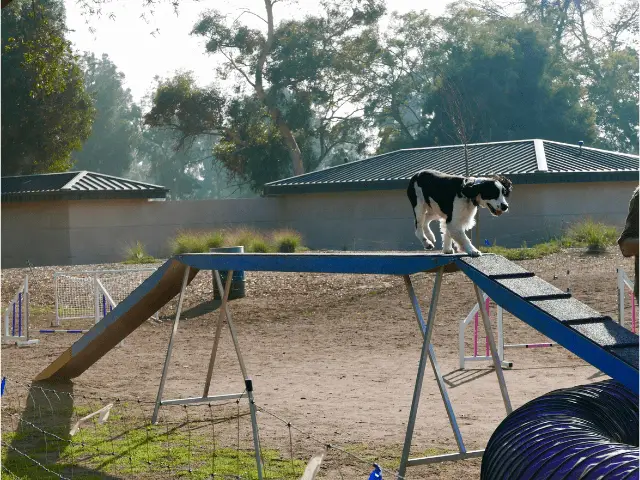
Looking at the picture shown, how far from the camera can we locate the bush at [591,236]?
2028 cm

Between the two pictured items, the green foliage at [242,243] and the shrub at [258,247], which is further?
the green foliage at [242,243]

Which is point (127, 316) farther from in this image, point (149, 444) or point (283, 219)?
point (283, 219)

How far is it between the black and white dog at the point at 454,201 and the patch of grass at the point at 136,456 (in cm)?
205

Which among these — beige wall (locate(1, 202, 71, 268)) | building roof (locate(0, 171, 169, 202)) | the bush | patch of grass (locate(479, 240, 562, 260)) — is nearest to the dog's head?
patch of grass (locate(479, 240, 562, 260))

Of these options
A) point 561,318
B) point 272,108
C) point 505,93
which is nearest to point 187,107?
point 272,108

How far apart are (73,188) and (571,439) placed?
981 inches

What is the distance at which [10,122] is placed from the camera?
35.6 m

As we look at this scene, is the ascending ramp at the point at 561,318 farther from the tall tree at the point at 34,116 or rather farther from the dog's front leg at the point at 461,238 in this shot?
the tall tree at the point at 34,116

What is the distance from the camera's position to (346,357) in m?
12.5

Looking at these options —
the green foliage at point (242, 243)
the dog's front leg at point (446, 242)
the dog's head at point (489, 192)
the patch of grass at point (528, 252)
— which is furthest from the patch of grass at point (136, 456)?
the green foliage at point (242, 243)

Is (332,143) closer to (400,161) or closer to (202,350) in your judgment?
(400,161)

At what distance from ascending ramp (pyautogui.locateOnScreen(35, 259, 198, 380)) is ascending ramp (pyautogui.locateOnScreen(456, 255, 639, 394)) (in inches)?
140

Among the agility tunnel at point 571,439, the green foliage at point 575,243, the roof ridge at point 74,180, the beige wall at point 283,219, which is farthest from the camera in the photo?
the roof ridge at point 74,180

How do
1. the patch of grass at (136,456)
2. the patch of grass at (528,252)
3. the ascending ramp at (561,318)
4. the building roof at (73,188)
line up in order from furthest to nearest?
the building roof at (73,188) < the patch of grass at (528,252) < the patch of grass at (136,456) < the ascending ramp at (561,318)
